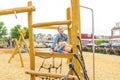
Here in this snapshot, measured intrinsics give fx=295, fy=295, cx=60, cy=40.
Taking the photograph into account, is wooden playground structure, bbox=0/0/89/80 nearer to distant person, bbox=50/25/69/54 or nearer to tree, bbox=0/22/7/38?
distant person, bbox=50/25/69/54

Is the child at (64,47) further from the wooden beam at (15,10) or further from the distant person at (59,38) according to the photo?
the wooden beam at (15,10)

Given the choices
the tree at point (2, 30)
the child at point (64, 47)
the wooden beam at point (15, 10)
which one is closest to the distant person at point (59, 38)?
the child at point (64, 47)

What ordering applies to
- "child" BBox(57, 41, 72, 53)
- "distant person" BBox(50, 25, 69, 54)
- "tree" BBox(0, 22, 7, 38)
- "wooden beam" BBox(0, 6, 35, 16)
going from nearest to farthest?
1. "wooden beam" BBox(0, 6, 35, 16)
2. "child" BBox(57, 41, 72, 53)
3. "distant person" BBox(50, 25, 69, 54)
4. "tree" BBox(0, 22, 7, 38)

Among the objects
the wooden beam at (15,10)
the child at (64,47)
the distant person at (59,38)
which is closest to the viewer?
the wooden beam at (15,10)

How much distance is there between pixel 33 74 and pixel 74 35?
0.82 meters

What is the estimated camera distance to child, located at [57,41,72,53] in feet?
12.3

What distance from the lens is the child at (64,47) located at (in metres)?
3.74

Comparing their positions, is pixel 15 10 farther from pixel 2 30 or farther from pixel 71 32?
pixel 2 30

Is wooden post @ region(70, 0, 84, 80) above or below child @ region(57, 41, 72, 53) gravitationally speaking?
above

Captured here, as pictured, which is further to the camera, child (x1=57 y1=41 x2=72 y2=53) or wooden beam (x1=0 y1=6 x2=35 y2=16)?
child (x1=57 y1=41 x2=72 y2=53)

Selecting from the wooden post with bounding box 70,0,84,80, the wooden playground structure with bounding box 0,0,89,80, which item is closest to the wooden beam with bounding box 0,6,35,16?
the wooden playground structure with bounding box 0,0,89,80

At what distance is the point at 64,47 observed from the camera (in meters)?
3.94

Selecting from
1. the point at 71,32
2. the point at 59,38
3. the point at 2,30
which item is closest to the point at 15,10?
the point at 71,32

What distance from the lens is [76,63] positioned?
335cm
